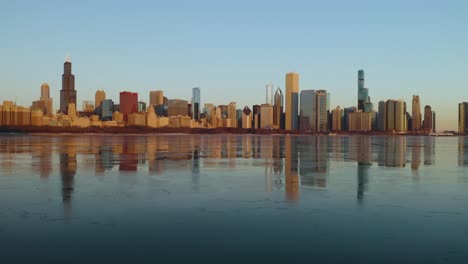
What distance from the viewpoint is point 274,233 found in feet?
39.9

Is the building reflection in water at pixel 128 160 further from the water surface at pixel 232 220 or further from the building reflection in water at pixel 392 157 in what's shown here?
the building reflection in water at pixel 392 157

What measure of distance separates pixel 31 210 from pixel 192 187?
806 cm

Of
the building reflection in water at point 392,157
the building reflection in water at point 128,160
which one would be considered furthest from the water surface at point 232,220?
the building reflection in water at point 392,157

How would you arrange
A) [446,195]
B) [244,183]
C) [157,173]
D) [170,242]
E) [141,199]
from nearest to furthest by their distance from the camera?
[170,242] → [141,199] → [446,195] → [244,183] → [157,173]

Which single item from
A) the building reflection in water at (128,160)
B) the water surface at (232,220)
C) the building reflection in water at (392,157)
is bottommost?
the water surface at (232,220)

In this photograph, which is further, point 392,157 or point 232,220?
point 392,157

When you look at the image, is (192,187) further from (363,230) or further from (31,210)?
(363,230)

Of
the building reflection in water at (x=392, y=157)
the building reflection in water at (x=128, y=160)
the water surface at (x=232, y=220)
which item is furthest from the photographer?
the building reflection in water at (x=392, y=157)

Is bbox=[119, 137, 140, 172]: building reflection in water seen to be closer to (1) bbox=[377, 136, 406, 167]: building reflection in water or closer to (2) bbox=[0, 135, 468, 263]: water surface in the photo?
(2) bbox=[0, 135, 468, 263]: water surface

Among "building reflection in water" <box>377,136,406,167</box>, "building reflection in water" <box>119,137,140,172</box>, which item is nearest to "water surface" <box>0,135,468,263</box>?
"building reflection in water" <box>119,137,140,172</box>

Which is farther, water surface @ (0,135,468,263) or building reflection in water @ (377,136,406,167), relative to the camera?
building reflection in water @ (377,136,406,167)

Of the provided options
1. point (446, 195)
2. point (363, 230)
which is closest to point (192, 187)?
point (363, 230)

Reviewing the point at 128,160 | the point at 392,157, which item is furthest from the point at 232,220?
the point at 392,157

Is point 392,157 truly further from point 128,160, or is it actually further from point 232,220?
point 232,220
